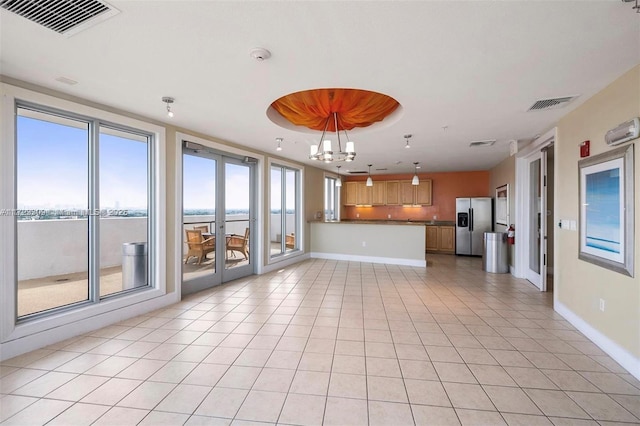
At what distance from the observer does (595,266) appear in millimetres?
2889

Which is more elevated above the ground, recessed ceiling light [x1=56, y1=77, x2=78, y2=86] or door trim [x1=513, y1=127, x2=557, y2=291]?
recessed ceiling light [x1=56, y1=77, x2=78, y2=86]

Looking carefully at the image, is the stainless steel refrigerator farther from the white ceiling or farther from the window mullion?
the window mullion

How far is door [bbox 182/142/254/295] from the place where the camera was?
4562mm

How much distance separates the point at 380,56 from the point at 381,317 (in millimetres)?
2913

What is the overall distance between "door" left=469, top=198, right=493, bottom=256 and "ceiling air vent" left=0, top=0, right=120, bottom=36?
339 inches

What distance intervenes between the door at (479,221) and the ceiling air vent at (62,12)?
8616 millimetres

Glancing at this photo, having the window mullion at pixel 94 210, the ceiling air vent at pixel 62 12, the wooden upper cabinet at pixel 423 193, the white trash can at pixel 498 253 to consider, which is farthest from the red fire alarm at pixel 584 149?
the wooden upper cabinet at pixel 423 193

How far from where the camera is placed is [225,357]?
8.52ft

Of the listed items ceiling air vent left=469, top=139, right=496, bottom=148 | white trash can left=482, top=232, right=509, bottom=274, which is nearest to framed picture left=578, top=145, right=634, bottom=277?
ceiling air vent left=469, top=139, right=496, bottom=148

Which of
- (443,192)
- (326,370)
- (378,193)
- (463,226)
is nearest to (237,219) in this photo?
(326,370)

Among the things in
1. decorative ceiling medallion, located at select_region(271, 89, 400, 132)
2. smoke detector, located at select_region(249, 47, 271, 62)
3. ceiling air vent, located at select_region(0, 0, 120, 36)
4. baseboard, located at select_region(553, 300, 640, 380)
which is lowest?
baseboard, located at select_region(553, 300, 640, 380)

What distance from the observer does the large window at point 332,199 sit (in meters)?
9.60

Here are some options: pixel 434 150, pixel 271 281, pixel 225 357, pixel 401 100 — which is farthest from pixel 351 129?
pixel 225 357

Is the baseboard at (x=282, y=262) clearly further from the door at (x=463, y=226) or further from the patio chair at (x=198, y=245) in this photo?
the door at (x=463, y=226)
